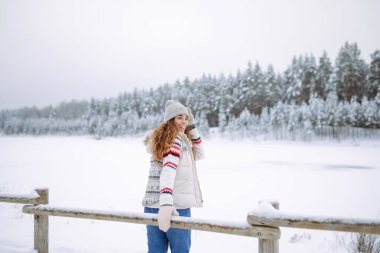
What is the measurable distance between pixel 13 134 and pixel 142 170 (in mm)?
107060

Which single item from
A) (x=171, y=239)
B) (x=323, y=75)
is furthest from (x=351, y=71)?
(x=171, y=239)

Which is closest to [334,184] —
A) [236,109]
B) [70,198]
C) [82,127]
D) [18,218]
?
[70,198]

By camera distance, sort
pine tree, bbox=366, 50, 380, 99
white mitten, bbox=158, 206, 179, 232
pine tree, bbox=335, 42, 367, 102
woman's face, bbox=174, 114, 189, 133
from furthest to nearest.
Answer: pine tree, bbox=335, 42, 367, 102
pine tree, bbox=366, 50, 380, 99
woman's face, bbox=174, 114, 189, 133
white mitten, bbox=158, 206, 179, 232

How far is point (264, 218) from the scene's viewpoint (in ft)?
8.51

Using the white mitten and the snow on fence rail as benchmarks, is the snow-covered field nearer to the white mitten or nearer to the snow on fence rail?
the white mitten

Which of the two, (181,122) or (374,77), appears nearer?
(181,122)

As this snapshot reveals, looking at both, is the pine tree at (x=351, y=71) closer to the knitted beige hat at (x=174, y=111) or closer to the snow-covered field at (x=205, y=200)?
the snow-covered field at (x=205, y=200)

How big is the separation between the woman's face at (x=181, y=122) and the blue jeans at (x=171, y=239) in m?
0.75

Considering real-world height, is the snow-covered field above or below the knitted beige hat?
below

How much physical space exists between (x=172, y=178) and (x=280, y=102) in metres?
62.3

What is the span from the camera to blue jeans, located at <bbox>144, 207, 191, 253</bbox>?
286cm

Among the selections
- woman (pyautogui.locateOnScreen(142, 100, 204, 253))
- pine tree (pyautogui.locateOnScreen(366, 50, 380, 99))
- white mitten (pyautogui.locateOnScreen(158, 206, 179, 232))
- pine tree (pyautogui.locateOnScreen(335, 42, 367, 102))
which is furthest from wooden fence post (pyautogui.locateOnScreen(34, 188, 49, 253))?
pine tree (pyautogui.locateOnScreen(335, 42, 367, 102))

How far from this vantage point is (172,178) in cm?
267

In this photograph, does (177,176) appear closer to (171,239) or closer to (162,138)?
(162,138)
